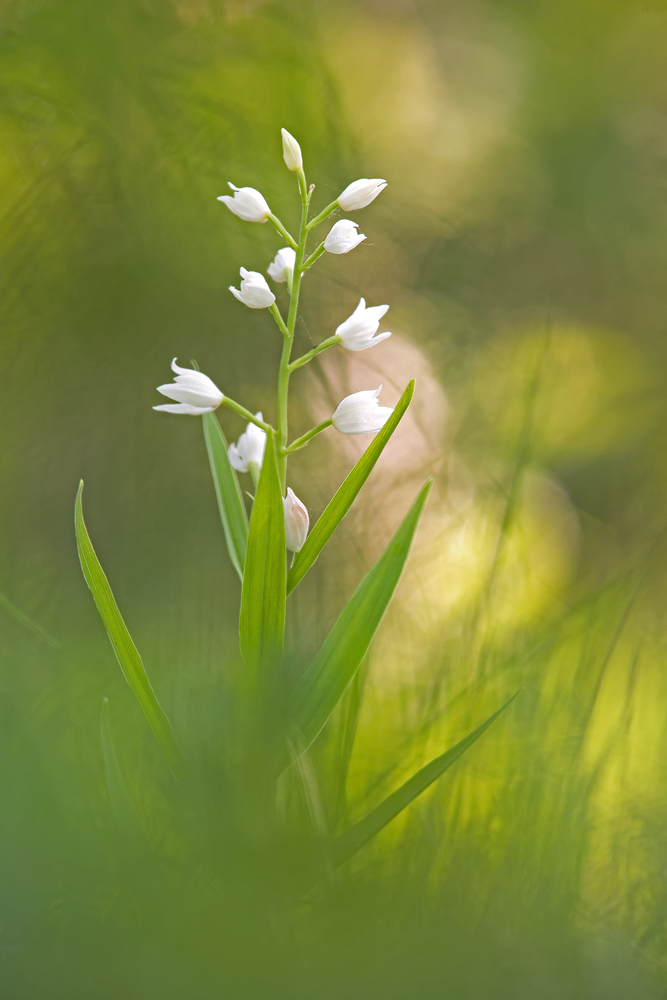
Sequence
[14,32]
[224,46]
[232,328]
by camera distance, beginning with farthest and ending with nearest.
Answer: [232,328] < [224,46] < [14,32]

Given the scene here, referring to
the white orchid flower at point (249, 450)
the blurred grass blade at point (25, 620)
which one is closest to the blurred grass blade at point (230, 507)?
the white orchid flower at point (249, 450)

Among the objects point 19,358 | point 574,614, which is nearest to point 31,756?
point 574,614

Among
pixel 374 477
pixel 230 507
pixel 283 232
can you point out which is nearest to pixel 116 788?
pixel 230 507

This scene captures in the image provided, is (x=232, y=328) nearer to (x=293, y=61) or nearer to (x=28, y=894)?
(x=293, y=61)

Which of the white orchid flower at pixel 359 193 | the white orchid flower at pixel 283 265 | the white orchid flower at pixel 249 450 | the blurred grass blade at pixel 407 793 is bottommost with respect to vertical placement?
the blurred grass blade at pixel 407 793

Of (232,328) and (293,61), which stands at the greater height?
(293,61)

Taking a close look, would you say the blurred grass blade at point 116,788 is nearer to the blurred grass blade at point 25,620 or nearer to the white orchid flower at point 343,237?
the blurred grass blade at point 25,620

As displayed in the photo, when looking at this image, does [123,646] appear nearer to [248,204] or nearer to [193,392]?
[193,392]
